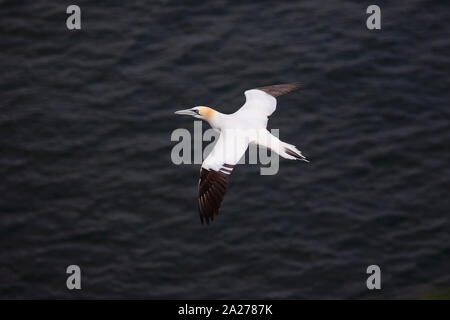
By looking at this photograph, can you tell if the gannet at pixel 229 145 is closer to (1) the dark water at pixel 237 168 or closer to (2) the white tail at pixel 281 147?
(2) the white tail at pixel 281 147

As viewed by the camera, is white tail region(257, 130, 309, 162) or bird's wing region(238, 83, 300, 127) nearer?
white tail region(257, 130, 309, 162)

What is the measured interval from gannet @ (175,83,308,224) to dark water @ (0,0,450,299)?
3.06 meters

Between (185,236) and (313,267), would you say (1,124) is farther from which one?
(313,267)

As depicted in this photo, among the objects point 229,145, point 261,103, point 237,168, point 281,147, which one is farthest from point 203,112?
point 237,168

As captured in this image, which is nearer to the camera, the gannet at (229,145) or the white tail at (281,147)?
the gannet at (229,145)

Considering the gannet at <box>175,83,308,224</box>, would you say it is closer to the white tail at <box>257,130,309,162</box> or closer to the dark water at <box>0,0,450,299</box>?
the white tail at <box>257,130,309,162</box>

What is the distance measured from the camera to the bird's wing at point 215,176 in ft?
63.2

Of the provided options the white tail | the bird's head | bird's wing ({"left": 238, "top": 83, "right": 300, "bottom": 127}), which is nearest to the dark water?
bird's wing ({"left": 238, "top": 83, "right": 300, "bottom": 127})

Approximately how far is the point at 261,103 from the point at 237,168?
288 cm

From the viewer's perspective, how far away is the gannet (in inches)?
762

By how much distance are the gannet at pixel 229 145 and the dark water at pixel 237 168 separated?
306 centimetres

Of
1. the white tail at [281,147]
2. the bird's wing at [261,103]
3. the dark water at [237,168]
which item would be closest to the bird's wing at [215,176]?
the white tail at [281,147]

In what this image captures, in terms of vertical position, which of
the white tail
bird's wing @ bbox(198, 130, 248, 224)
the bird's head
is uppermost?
the bird's head

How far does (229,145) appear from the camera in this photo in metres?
19.9
